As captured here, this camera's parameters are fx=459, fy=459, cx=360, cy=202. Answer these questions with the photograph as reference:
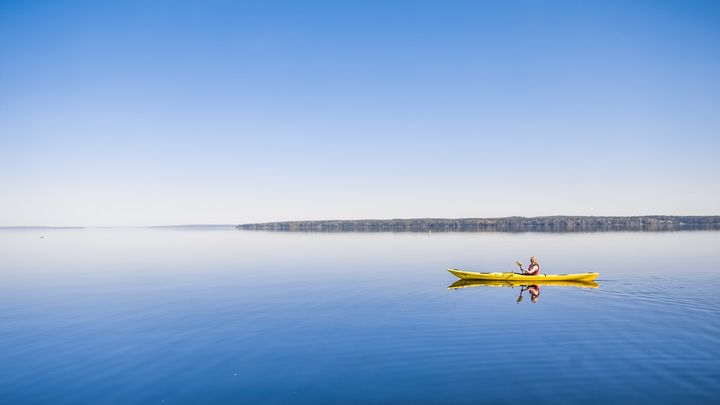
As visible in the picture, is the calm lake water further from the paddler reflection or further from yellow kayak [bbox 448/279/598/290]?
yellow kayak [bbox 448/279/598/290]

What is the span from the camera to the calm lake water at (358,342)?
1391 cm

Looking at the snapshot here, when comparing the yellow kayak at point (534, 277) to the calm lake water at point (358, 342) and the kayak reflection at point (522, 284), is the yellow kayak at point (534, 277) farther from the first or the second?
the calm lake water at point (358, 342)

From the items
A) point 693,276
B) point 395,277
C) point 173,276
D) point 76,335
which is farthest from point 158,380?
point 693,276

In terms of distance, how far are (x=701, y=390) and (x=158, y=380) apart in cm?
1654

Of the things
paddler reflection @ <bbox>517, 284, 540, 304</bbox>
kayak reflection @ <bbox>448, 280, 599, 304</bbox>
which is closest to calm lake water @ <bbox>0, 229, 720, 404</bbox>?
paddler reflection @ <bbox>517, 284, 540, 304</bbox>

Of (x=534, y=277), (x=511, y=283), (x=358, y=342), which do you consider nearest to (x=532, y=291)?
(x=534, y=277)

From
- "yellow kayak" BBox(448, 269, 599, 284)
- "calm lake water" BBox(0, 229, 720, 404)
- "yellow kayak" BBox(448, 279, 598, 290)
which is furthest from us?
"yellow kayak" BBox(448, 279, 598, 290)

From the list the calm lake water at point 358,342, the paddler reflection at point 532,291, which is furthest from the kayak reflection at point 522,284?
the calm lake water at point 358,342

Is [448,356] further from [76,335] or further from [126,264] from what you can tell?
[126,264]

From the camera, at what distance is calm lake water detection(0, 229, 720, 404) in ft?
45.6

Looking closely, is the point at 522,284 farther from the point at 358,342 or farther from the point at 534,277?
the point at 358,342

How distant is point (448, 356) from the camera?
55.4ft

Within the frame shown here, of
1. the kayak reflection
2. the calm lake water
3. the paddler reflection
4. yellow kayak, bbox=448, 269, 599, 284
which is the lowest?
the calm lake water

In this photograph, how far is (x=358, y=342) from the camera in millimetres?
18953
